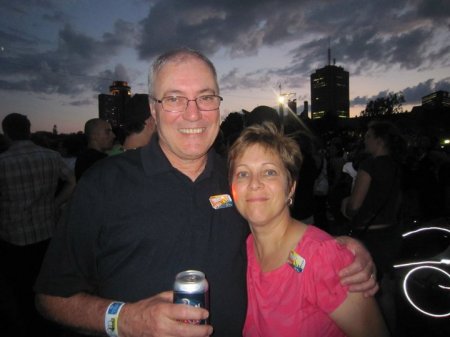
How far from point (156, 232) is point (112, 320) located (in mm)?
483

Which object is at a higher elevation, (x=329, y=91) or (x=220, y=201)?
(x=329, y=91)

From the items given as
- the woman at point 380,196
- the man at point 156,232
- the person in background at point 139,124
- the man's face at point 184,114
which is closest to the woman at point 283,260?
the man at point 156,232

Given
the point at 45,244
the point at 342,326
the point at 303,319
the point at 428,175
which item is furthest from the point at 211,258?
the point at 428,175

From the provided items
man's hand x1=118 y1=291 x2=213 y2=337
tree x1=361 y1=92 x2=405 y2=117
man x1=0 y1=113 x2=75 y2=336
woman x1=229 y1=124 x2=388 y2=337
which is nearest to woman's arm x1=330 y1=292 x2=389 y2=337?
woman x1=229 y1=124 x2=388 y2=337

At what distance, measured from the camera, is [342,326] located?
1.81 m

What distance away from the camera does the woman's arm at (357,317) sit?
5.86 ft

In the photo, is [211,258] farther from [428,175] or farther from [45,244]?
[428,175]

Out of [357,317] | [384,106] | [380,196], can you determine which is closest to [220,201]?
[357,317]

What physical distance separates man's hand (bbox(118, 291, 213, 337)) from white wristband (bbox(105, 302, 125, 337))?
0.07ft

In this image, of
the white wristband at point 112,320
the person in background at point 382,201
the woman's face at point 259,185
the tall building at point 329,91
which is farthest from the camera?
the tall building at point 329,91

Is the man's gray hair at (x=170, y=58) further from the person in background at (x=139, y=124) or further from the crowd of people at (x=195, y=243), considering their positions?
the person in background at (x=139, y=124)

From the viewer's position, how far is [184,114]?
2053 mm

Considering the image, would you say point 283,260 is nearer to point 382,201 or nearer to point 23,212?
point 382,201

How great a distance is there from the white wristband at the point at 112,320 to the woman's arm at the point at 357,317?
3.83 ft
